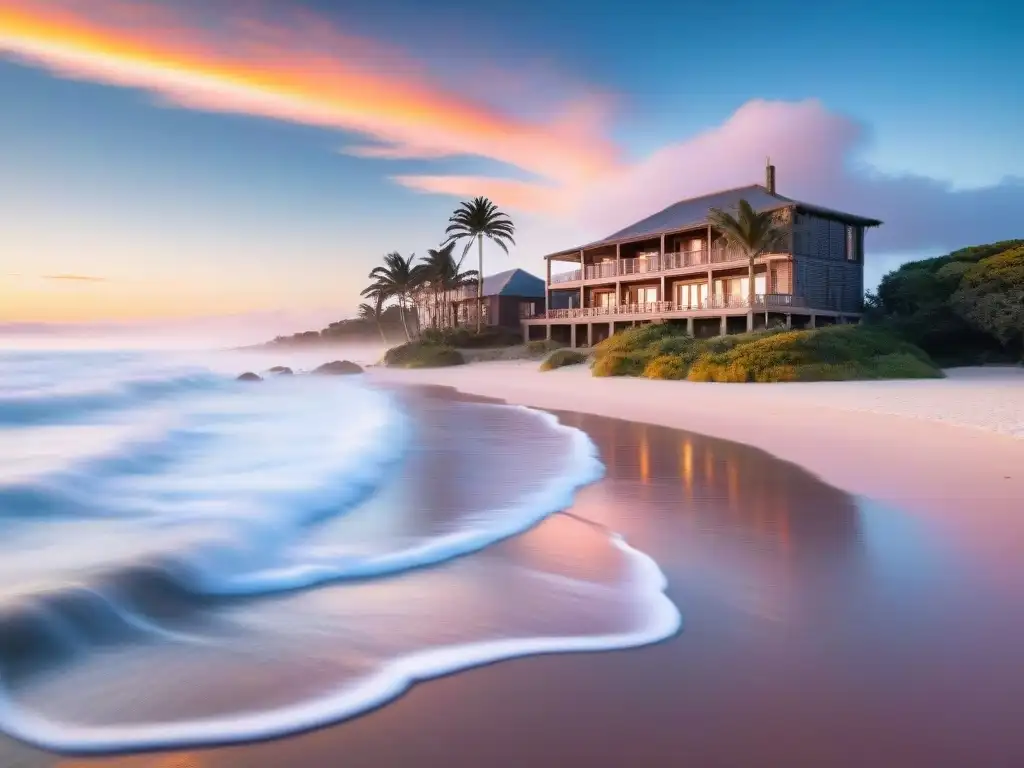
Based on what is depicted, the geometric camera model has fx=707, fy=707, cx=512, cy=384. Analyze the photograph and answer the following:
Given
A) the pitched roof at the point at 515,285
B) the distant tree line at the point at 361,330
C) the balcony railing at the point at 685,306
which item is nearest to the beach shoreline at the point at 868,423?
the balcony railing at the point at 685,306

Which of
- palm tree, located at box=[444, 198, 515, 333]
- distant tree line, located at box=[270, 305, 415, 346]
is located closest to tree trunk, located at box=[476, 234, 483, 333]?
palm tree, located at box=[444, 198, 515, 333]

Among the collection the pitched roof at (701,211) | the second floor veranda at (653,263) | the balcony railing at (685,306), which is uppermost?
the pitched roof at (701,211)

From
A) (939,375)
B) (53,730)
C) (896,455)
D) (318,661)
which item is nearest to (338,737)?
(318,661)

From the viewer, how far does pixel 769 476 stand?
26.8 feet

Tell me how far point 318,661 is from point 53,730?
1.14 m

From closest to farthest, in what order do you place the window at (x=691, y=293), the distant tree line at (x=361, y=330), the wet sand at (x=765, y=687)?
the wet sand at (x=765, y=687)
the window at (x=691, y=293)
the distant tree line at (x=361, y=330)

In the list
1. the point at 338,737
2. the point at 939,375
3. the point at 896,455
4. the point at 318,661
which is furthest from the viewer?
the point at 939,375

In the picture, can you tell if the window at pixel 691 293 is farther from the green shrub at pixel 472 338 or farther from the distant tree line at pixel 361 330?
the distant tree line at pixel 361 330

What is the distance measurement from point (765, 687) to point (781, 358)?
20.4 meters

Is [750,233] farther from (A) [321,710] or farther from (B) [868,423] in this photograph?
(A) [321,710]

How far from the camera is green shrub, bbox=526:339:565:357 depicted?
3900cm

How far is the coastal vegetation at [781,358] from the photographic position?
21875mm

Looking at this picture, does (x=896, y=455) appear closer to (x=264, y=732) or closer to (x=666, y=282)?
(x=264, y=732)

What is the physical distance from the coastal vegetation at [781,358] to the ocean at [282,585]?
1278 cm
